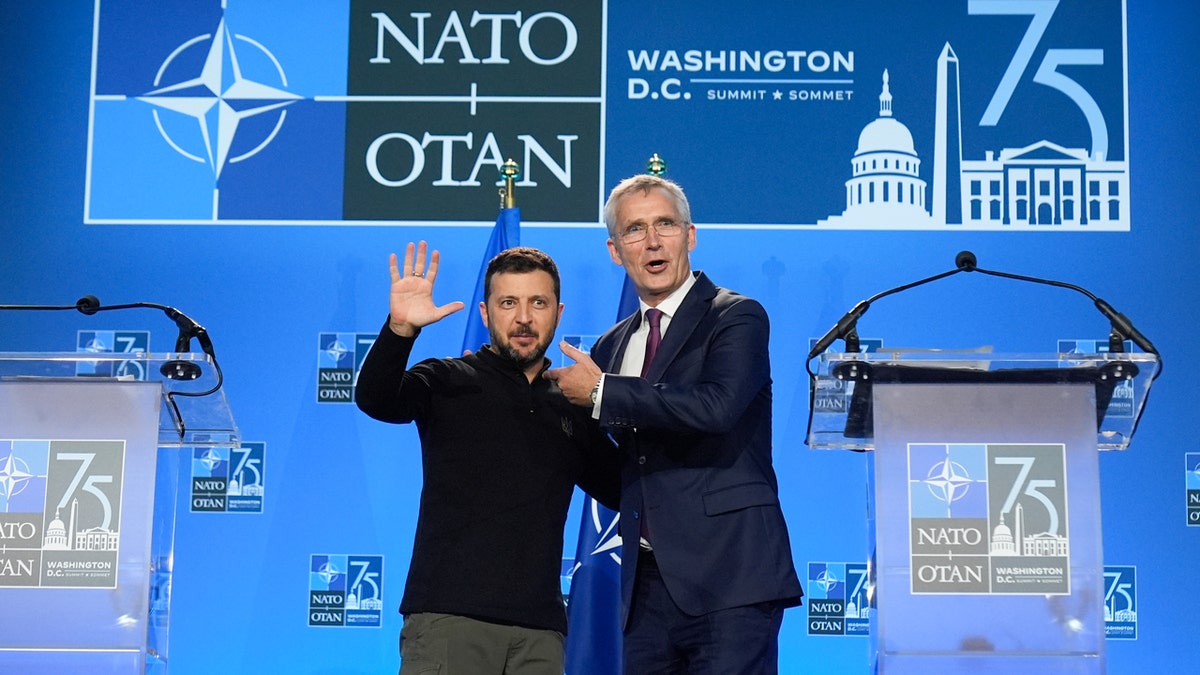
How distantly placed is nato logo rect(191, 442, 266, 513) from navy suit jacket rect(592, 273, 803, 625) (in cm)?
261

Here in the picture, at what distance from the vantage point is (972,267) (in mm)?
3082

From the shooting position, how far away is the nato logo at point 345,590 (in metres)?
5.29

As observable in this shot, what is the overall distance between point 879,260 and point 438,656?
320 cm

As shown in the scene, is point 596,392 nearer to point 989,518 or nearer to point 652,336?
point 652,336

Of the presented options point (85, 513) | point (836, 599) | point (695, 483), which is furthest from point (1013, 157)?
point (85, 513)

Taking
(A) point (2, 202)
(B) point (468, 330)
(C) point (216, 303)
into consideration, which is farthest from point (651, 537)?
(A) point (2, 202)

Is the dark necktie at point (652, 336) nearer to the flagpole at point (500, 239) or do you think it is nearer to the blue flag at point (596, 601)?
the blue flag at point (596, 601)

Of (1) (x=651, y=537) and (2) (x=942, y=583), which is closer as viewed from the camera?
(2) (x=942, y=583)

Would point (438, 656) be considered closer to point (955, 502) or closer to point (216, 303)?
point (955, 502)

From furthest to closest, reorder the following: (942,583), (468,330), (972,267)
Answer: (468,330)
(972,267)
(942,583)

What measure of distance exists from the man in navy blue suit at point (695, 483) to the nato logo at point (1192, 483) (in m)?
2.76

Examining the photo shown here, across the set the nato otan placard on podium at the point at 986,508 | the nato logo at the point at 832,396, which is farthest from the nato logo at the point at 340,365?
the nato otan placard on podium at the point at 986,508

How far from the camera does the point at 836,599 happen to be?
5.25 m

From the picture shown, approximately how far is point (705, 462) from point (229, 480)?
2943 mm
